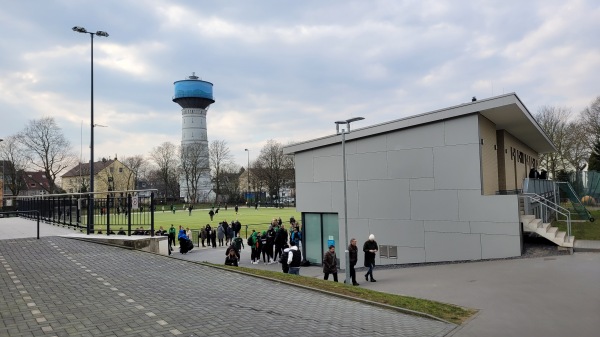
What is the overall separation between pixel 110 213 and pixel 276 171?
69.8 meters

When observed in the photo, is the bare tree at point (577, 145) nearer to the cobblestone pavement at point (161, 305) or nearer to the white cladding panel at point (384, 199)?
the white cladding panel at point (384, 199)

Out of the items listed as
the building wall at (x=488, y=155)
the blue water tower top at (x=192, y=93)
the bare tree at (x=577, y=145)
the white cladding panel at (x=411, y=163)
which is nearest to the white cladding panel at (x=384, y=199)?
the white cladding panel at (x=411, y=163)

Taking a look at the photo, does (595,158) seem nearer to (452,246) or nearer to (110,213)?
(452,246)

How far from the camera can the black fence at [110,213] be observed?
13.8m

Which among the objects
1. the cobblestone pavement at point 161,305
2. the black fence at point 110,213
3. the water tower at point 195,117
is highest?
the water tower at point 195,117

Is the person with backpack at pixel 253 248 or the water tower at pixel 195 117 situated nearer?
the person with backpack at pixel 253 248

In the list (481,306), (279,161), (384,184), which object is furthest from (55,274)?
(279,161)

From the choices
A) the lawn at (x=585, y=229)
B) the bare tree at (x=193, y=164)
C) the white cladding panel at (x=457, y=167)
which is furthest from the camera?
the bare tree at (x=193, y=164)

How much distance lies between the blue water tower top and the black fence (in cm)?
7259

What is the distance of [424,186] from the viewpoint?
16.0m

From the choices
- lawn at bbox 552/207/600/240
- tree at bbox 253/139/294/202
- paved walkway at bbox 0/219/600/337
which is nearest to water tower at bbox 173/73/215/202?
tree at bbox 253/139/294/202

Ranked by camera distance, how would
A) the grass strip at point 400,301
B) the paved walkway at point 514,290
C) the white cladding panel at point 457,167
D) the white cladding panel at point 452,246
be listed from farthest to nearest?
the white cladding panel at point 457,167 → the white cladding panel at point 452,246 → the grass strip at point 400,301 → the paved walkway at point 514,290

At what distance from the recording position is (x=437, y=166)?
1573 centimetres

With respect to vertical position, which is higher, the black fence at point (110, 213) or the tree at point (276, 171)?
the tree at point (276, 171)
